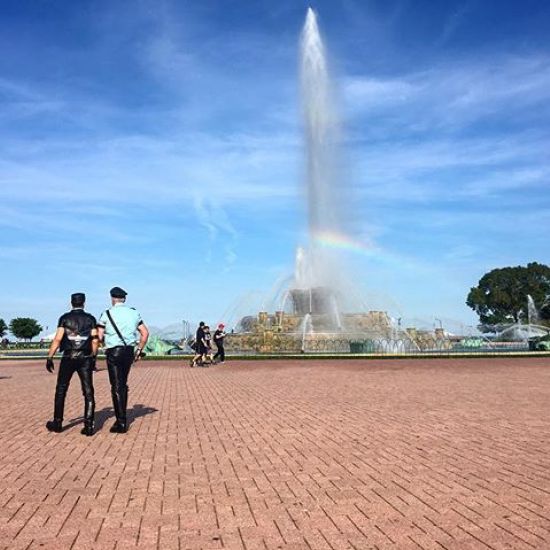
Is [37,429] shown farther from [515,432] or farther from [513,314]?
[513,314]

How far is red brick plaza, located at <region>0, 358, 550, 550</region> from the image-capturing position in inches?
179

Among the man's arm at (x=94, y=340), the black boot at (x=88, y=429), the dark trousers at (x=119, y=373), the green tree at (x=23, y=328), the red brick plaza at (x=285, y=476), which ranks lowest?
the red brick plaza at (x=285, y=476)

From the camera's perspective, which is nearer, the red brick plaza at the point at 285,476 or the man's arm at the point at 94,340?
the red brick plaza at the point at 285,476

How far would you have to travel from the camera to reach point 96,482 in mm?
6191

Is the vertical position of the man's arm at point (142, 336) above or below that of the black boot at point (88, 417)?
above

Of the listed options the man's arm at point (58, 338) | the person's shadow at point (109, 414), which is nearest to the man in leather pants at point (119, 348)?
the man's arm at point (58, 338)

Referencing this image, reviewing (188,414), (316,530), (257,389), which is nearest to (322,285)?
(257,389)

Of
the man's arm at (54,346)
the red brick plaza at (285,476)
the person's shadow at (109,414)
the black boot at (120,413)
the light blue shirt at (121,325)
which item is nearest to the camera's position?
the red brick plaza at (285,476)

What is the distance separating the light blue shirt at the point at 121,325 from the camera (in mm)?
9414

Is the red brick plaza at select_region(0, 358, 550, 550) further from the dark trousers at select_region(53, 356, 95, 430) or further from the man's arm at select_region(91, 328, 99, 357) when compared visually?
the man's arm at select_region(91, 328, 99, 357)

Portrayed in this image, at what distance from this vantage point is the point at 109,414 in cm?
1172

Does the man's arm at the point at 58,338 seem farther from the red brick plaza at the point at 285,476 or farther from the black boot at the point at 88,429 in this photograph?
the red brick plaza at the point at 285,476

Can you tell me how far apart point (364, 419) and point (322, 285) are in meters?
36.3

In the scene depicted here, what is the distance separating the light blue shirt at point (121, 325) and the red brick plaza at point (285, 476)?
1328 millimetres
